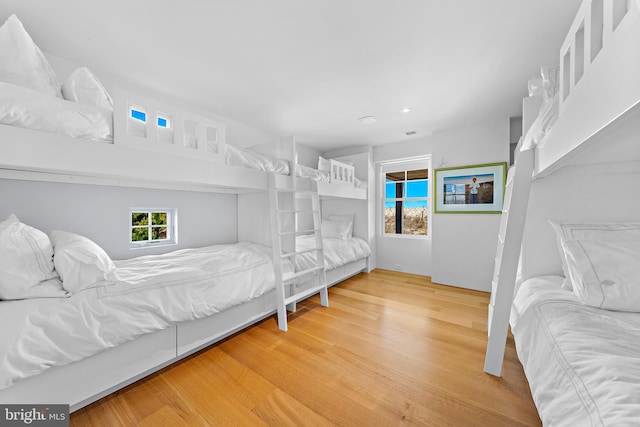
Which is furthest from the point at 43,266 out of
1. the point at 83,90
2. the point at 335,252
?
the point at 335,252

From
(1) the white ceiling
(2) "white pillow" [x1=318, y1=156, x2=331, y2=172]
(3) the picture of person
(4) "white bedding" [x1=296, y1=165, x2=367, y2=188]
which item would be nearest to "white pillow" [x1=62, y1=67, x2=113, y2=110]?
(1) the white ceiling

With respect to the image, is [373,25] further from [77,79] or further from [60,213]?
[60,213]

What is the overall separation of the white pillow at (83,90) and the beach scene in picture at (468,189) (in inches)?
154

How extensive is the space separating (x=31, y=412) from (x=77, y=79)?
1.80 metres

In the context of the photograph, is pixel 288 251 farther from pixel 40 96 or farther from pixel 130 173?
pixel 40 96

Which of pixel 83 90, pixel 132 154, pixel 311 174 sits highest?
pixel 83 90

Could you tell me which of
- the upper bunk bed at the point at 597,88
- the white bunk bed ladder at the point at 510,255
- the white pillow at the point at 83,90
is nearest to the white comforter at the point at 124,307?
the white pillow at the point at 83,90

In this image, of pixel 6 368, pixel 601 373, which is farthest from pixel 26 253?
pixel 601 373

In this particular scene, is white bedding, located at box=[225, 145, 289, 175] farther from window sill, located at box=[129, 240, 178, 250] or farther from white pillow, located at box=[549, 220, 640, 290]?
white pillow, located at box=[549, 220, 640, 290]

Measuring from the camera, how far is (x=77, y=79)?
140 cm

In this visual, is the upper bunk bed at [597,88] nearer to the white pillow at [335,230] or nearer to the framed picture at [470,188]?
the framed picture at [470,188]

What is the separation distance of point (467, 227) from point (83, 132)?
13.5ft

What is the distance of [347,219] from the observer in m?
4.38

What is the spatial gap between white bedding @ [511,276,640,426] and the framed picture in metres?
2.21
